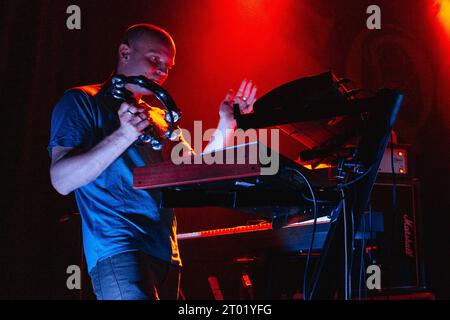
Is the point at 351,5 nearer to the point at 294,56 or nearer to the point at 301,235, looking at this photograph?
the point at 294,56

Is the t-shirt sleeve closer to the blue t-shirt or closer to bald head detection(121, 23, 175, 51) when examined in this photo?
the blue t-shirt

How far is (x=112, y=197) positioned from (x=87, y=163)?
0.63 feet

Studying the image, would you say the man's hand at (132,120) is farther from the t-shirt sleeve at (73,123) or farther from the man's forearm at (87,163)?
the t-shirt sleeve at (73,123)

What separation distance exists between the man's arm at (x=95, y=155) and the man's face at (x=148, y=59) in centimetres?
60

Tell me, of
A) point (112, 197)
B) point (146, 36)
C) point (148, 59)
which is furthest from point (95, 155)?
point (146, 36)

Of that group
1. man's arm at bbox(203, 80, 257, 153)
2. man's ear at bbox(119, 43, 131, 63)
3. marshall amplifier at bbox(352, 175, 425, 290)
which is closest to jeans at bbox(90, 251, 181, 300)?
man's arm at bbox(203, 80, 257, 153)

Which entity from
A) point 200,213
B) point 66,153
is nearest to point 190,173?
point 66,153

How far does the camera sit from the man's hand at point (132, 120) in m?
1.62

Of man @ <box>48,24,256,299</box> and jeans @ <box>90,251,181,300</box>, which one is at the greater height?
man @ <box>48,24,256,299</box>

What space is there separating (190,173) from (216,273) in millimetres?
3487

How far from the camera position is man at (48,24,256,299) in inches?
67.1

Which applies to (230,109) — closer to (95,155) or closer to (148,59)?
(148,59)

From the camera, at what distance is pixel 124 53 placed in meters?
2.37

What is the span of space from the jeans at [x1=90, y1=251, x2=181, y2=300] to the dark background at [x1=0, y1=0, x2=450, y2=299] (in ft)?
5.36
